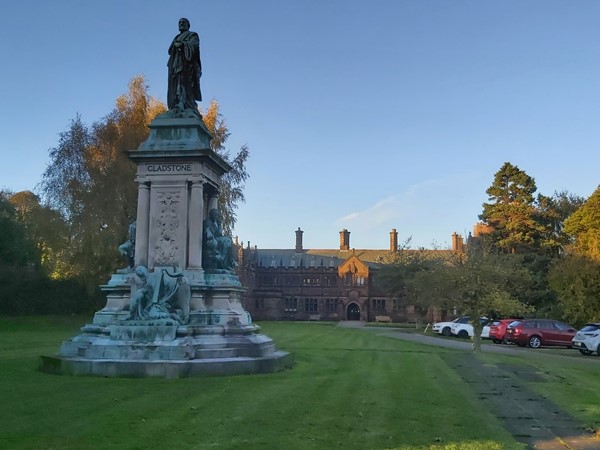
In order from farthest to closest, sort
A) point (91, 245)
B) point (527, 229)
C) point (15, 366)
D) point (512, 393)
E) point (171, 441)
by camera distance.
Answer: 1. point (527, 229)
2. point (91, 245)
3. point (15, 366)
4. point (512, 393)
5. point (171, 441)

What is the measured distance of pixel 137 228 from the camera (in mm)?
15766

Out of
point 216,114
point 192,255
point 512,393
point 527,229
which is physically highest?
point 216,114

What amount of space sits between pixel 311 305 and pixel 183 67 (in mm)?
78686

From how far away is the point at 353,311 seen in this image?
9325cm

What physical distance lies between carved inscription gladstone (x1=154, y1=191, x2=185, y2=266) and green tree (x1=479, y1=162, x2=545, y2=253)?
44.2 meters

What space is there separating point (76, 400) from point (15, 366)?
5.81 m

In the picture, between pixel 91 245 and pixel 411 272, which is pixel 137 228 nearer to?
pixel 91 245

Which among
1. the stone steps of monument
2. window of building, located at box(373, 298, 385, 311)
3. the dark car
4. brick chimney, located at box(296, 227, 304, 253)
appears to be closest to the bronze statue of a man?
the stone steps of monument

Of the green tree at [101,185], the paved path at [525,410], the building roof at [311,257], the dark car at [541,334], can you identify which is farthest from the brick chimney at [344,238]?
the paved path at [525,410]

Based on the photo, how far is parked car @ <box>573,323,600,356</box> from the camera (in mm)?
27078

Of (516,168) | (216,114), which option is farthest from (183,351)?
(516,168)

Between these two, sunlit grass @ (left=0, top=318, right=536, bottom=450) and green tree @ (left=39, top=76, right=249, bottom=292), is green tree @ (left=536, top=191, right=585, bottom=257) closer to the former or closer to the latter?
green tree @ (left=39, top=76, right=249, bottom=292)

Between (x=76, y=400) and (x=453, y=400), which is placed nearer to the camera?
(x=76, y=400)

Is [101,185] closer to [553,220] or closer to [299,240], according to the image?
[553,220]
